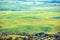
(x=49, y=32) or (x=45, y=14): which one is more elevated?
(x=45, y=14)

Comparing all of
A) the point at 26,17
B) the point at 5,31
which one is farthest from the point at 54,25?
the point at 5,31

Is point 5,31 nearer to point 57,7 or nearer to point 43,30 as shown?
point 43,30

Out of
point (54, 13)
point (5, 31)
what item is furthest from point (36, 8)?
point (5, 31)

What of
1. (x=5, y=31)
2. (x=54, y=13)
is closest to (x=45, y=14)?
(x=54, y=13)

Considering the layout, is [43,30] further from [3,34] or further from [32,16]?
[3,34]

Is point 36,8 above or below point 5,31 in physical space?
above

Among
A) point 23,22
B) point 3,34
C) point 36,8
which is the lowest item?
point 3,34

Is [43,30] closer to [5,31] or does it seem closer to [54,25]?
[54,25]
